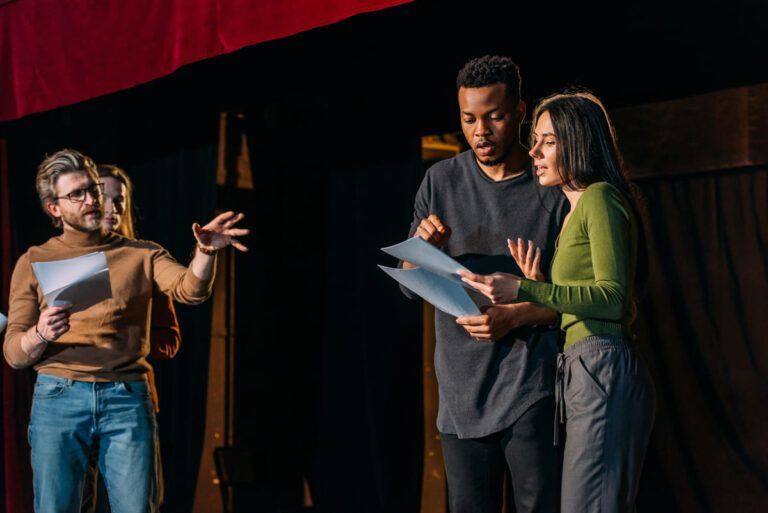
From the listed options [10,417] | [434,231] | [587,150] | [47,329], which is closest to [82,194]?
[47,329]

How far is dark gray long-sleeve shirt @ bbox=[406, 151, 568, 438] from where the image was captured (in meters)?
2.12

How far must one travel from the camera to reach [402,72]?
15.5 ft

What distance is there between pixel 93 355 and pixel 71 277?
0.76 ft

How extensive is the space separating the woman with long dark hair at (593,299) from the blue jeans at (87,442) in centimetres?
122

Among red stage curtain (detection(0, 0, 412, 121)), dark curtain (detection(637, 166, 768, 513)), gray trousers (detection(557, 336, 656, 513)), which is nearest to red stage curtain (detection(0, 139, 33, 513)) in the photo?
red stage curtain (detection(0, 0, 412, 121))

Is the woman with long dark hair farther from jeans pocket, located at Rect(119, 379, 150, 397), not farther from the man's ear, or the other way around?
the man's ear

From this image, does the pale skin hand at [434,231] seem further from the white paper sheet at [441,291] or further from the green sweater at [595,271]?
the green sweater at [595,271]

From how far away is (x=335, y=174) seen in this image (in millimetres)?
5039

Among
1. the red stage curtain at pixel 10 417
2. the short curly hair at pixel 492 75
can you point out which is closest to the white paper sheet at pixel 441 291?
the short curly hair at pixel 492 75

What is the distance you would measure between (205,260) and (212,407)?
2865 mm

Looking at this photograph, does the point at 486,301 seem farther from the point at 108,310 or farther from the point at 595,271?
the point at 108,310

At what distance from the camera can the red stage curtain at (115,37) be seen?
3.32 m

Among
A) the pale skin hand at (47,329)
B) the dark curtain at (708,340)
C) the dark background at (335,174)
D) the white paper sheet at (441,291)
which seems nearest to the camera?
the white paper sheet at (441,291)

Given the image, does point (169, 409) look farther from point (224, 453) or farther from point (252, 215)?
point (252, 215)
